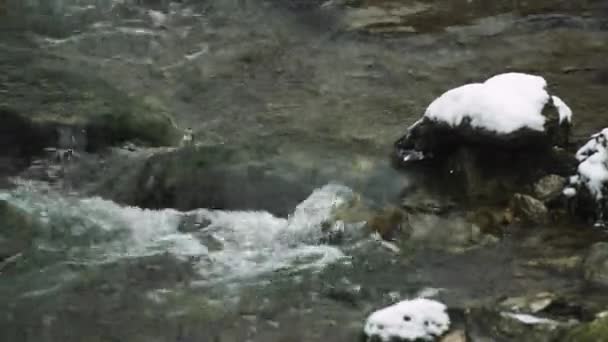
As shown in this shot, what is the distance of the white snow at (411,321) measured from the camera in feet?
16.6

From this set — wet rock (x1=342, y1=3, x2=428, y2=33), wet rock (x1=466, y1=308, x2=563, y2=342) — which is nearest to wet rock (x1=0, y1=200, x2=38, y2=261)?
wet rock (x1=466, y1=308, x2=563, y2=342)

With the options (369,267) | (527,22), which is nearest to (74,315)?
(369,267)

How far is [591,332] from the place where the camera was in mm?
4914

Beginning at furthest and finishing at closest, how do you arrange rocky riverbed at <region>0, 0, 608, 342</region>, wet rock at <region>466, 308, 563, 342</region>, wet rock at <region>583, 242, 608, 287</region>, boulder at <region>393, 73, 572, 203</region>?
boulder at <region>393, 73, 572, 203</region> → wet rock at <region>583, 242, 608, 287</region> → rocky riverbed at <region>0, 0, 608, 342</region> → wet rock at <region>466, 308, 563, 342</region>

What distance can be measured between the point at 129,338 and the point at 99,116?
3.19m

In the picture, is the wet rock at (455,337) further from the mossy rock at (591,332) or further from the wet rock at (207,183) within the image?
the wet rock at (207,183)

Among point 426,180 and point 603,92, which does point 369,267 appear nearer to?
point 426,180

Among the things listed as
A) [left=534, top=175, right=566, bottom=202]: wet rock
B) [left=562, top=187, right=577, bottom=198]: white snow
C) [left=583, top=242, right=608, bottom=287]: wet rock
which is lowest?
[left=583, top=242, right=608, bottom=287]: wet rock

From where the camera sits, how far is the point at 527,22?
34.8 ft

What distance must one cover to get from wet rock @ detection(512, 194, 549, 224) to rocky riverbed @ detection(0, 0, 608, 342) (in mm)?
17

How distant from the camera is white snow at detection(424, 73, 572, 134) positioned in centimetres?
694

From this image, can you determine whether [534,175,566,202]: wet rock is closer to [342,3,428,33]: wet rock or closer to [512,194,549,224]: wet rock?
[512,194,549,224]: wet rock

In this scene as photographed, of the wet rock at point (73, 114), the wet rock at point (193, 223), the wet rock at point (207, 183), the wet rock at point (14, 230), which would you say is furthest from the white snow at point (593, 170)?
the wet rock at point (14, 230)

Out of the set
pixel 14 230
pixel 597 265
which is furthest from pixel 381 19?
pixel 14 230
